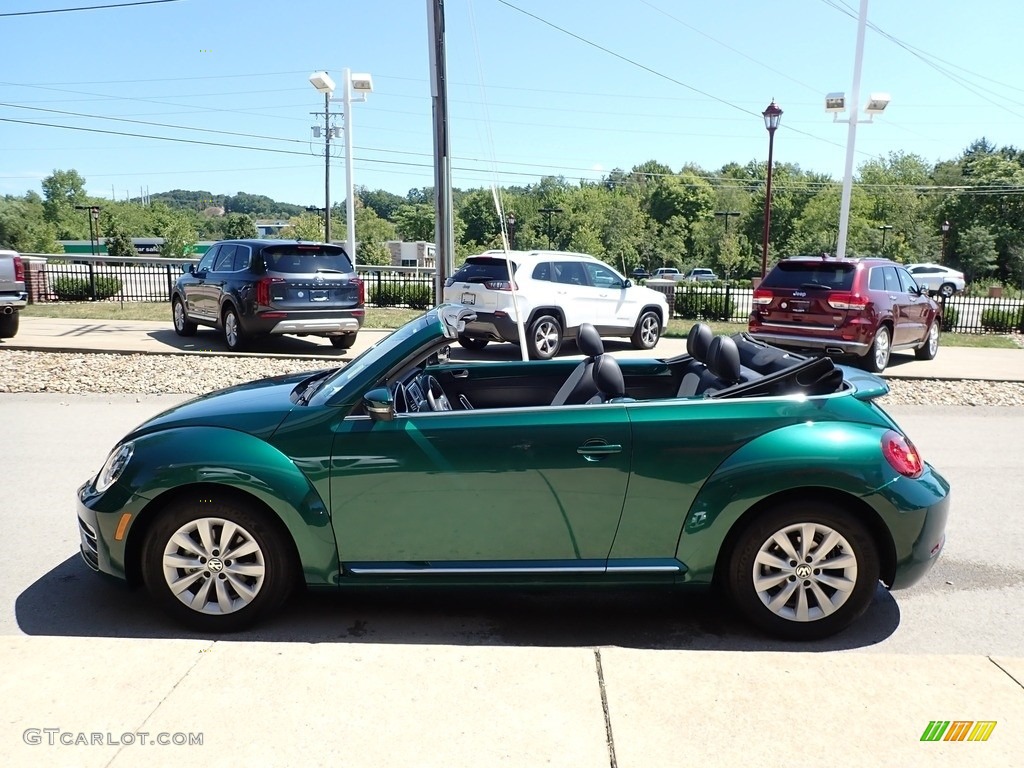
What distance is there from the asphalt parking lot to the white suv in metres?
9.22

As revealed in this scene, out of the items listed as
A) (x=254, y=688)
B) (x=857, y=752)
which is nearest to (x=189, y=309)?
(x=254, y=688)

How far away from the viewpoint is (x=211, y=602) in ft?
12.1

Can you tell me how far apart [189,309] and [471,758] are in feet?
46.8

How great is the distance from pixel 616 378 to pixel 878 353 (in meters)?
10.2

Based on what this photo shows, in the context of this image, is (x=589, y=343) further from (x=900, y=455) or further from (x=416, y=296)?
(x=416, y=296)

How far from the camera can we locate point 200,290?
48.8 ft

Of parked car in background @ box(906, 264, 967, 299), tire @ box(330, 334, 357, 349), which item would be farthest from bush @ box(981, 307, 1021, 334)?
parked car in background @ box(906, 264, 967, 299)

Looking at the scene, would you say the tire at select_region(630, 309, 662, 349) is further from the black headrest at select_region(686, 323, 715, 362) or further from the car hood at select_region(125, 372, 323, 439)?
the car hood at select_region(125, 372, 323, 439)

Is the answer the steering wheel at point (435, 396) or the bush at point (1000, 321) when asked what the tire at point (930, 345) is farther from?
the steering wheel at point (435, 396)

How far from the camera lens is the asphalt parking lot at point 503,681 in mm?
2666

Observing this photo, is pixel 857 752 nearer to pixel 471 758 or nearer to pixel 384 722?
pixel 471 758

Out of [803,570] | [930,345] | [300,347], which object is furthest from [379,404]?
[930,345]

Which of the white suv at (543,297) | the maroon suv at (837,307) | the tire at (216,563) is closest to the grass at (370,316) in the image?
the white suv at (543,297)

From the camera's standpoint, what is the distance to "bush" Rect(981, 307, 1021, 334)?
70.5 ft
